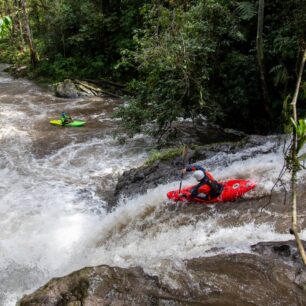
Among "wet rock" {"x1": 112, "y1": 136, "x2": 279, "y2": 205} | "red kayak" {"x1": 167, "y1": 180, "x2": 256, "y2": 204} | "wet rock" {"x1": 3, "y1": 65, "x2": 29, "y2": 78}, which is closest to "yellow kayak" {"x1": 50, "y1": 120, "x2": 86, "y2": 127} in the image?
"wet rock" {"x1": 112, "y1": 136, "x2": 279, "y2": 205}

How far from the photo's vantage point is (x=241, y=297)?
3.46 m

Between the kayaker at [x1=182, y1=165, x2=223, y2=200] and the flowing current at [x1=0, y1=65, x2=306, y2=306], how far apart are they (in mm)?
261

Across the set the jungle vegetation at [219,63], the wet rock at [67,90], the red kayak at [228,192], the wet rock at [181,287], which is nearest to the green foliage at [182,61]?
the jungle vegetation at [219,63]

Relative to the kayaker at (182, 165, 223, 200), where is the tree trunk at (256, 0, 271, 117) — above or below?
above

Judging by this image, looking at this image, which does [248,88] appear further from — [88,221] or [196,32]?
[88,221]

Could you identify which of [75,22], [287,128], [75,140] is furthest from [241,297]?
[75,22]

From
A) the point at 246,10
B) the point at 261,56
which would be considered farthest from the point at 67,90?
the point at 261,56

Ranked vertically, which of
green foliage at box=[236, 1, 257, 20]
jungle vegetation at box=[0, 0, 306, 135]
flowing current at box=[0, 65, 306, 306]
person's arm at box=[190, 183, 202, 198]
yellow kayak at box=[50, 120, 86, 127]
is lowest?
yellow kayak at box=[50, 120, 86, 127]

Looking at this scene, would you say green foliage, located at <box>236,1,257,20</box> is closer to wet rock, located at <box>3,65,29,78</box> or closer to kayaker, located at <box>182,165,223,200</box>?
kayaker, located at <box>182,165,223,200</box>

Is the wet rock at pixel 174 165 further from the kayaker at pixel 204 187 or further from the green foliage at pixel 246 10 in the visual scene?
the green foliage at pixel 246 10

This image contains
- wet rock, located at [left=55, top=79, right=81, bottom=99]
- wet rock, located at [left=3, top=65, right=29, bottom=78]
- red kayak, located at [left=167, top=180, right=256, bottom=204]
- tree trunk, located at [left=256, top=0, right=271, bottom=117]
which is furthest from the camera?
wet rock, located at [left=3, top=65, right=29, bottom=78]

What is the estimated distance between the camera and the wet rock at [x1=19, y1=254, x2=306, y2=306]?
131 inches

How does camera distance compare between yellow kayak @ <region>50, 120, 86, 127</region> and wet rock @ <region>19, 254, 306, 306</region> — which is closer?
wet rock @ <region>19, 254, 306, 306</region>

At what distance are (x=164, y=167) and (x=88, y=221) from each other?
1.84m
